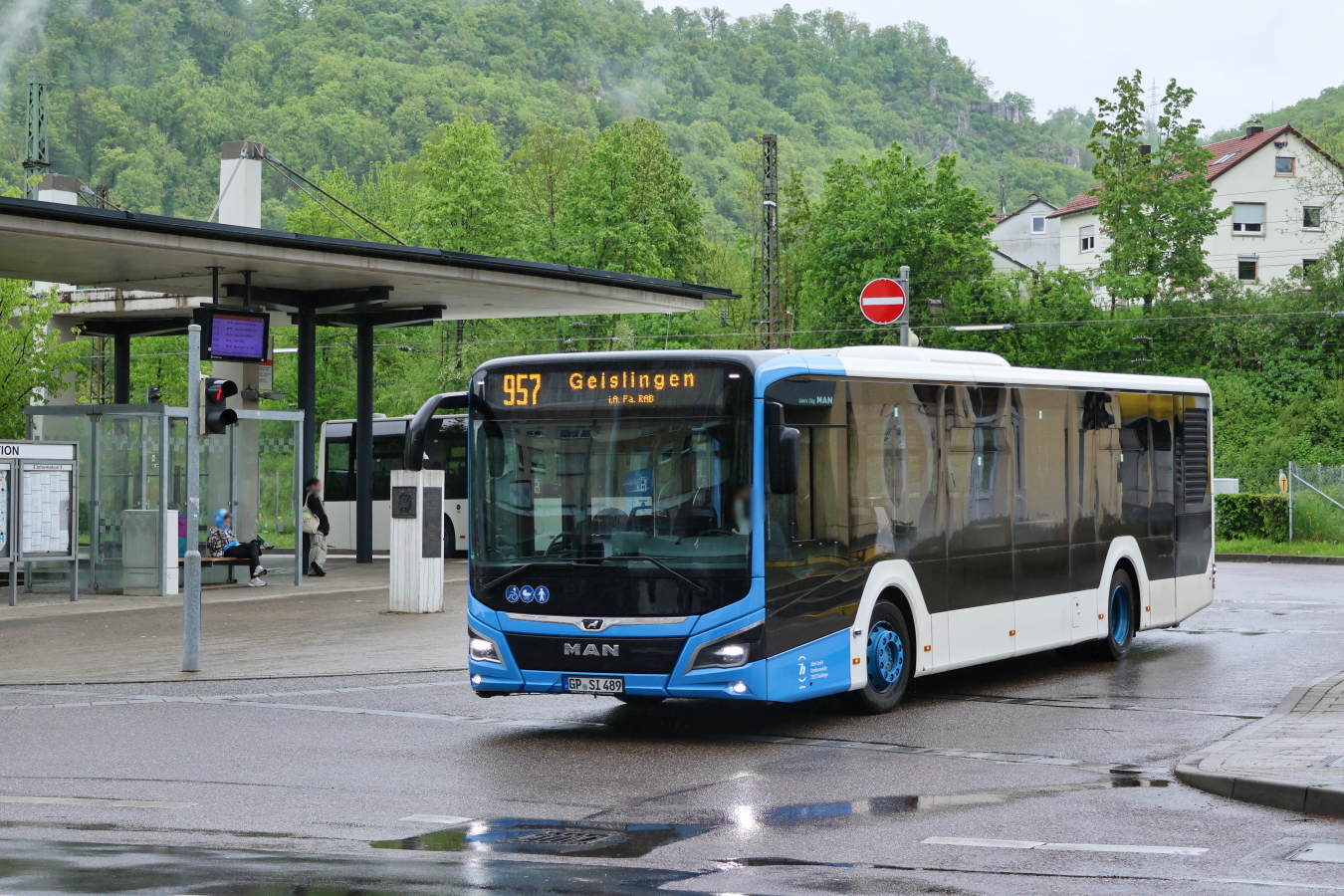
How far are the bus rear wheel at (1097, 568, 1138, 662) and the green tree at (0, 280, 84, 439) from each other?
71.7 feet

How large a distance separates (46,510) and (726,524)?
14318 mm

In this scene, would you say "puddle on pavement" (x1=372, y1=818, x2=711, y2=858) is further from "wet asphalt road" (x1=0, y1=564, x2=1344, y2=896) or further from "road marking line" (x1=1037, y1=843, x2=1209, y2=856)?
"road marking line" (x1=1037, y1=843, x2=1209, y2=856)

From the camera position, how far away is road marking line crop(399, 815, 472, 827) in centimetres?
812

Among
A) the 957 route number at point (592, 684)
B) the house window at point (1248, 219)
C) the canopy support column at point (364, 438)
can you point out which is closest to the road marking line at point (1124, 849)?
the 957 route number at point (592, 684)

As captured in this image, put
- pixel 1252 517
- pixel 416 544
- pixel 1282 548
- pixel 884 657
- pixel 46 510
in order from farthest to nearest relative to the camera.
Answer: pixel 1252 517 → pixel 1282 548 → pixel 46 510 → pixel 416 544 → pixel 884 657

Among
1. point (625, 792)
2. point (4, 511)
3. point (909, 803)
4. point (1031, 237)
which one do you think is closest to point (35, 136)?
point (4, 511)

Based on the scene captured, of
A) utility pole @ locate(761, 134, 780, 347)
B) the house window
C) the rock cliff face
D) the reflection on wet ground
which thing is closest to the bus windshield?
the reflection on wet ground

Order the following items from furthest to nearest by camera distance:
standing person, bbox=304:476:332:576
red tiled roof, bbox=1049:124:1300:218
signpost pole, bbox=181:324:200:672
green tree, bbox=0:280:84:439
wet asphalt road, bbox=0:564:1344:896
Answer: red tiled roof, bbox=1049:124:1300:218, green tree, bbox=0:280:84:439, standing person, bbox=304:476:332:576, signpost pole, bbox=181:324:200:672, wet asphalt road, bbox=0:564:1344:896

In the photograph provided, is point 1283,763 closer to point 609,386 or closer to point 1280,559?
point 609,386

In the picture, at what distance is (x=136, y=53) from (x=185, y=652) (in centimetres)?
12991

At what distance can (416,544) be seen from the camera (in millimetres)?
20703

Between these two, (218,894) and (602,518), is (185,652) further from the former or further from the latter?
(218,894)

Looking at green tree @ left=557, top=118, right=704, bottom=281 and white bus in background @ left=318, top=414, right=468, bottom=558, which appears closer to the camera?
white bus in background @ left=318, top=414, right=468, bottom=558

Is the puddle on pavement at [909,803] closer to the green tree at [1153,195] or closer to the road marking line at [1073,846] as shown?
the road marking line at [1073,846]
